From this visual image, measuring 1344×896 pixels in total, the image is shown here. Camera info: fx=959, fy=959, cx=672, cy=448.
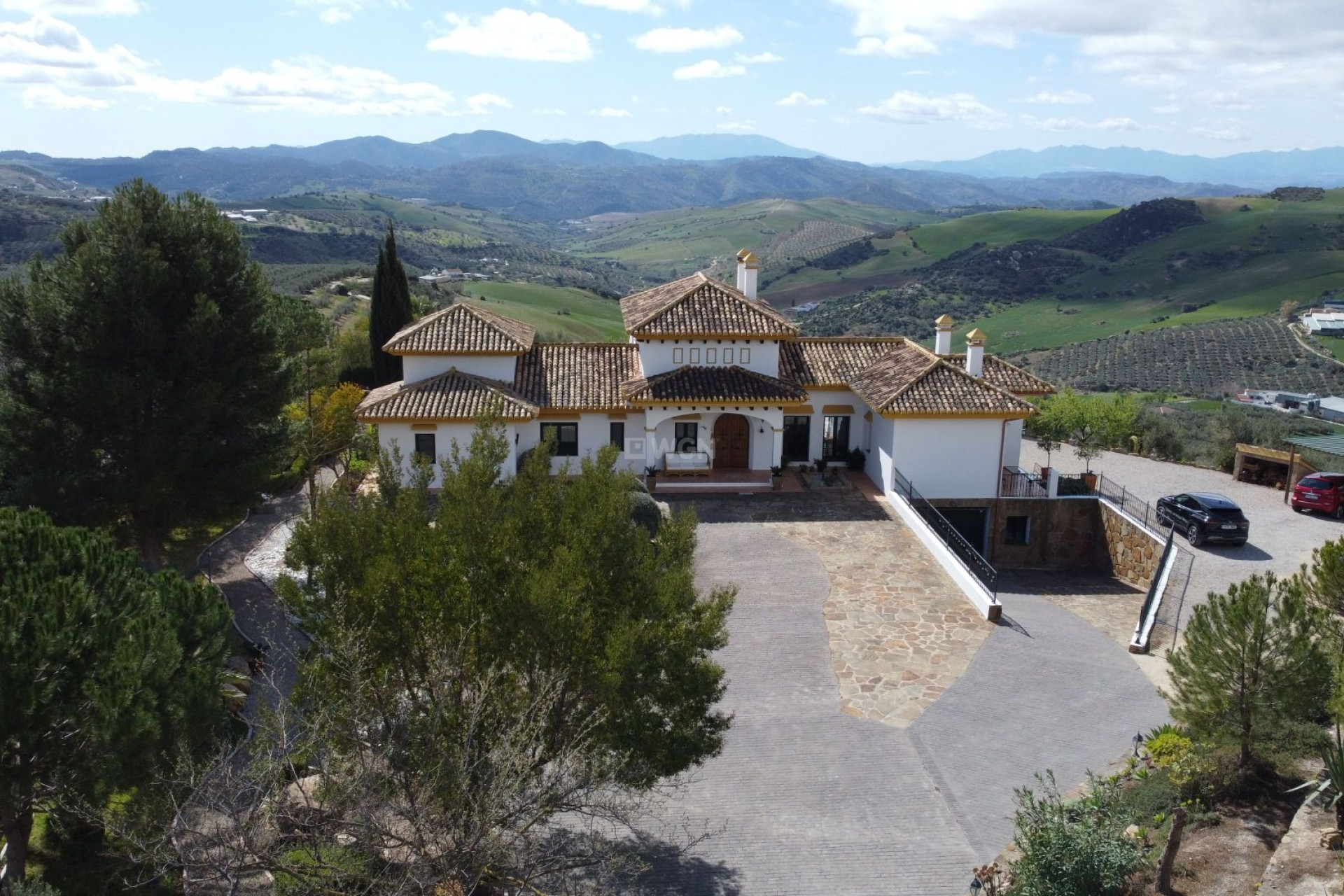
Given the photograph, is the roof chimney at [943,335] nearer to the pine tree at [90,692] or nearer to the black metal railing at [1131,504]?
the black metal railing at [1131,504]

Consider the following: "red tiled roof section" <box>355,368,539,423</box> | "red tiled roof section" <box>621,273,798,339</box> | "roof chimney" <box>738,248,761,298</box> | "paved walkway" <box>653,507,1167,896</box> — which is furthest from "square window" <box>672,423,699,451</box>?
"paved walkway" <box>653,507,1167,896</box>

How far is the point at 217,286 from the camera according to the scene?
2241 centimetres

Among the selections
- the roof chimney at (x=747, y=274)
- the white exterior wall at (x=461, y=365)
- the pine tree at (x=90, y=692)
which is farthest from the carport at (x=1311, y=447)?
the pine tree at (x=90, y=692)

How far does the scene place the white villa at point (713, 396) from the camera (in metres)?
28.7

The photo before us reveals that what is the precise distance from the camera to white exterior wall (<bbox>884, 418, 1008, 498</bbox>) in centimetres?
2880

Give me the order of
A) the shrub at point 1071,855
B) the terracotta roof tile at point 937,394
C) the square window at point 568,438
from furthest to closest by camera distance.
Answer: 1. the square window at point 568,438
2. the terracotta roof tile at point 937,394
3. the shrub at point 1071,855

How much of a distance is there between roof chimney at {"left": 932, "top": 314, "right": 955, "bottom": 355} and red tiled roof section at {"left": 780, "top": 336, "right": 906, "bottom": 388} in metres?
1.39

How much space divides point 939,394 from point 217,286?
1991 cm

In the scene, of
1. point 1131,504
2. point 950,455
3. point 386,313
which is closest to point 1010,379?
point 950,455

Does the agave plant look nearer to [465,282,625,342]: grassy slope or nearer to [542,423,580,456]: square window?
[542,423,580,456]: square window

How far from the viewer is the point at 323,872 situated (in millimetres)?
10477

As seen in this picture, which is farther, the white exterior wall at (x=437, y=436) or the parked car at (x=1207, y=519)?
A: the white exterior wall at (x=437, y=436)

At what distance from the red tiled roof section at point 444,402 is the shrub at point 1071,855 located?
18.5m

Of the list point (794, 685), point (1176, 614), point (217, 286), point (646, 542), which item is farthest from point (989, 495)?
point (217, 286)
